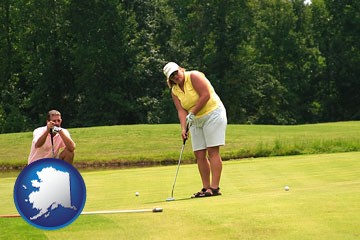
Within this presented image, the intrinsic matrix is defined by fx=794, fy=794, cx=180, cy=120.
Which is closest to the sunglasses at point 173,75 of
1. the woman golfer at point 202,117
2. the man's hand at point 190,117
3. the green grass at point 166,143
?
the woman golfer at point 202,117

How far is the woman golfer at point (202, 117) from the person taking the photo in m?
9.21

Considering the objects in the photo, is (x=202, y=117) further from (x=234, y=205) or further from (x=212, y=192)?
(x=234, y=205)

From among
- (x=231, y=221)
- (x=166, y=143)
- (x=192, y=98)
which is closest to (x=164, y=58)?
(x=166, y=143)

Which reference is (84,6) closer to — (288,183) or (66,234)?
(288,183)

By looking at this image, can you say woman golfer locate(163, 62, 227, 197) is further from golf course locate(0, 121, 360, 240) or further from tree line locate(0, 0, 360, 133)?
tree line locate(0, 0, 360, 133)

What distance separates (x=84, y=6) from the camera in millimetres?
51031

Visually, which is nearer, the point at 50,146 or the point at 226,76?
the point at 50,146

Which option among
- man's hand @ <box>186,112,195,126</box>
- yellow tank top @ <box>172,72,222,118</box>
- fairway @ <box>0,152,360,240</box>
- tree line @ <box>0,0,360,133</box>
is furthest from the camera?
tree line @ <box>0,0,360,133</box>

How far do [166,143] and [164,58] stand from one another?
22462mm

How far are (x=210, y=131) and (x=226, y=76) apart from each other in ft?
143

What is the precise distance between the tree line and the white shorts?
40.3 metres

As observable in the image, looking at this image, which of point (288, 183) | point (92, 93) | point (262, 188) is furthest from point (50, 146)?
point (92, 93)

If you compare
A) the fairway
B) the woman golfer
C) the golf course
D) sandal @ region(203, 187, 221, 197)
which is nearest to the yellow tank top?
the woman golfer

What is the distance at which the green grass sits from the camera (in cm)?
2542
